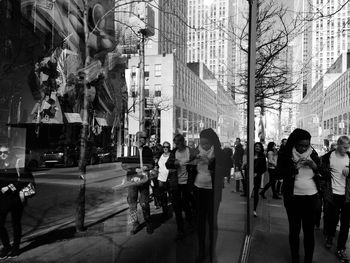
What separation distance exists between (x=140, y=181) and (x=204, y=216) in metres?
1.13

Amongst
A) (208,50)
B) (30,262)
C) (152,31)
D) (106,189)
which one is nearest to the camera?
(30,262)

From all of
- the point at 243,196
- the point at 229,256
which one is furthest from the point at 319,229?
the point at 229,256

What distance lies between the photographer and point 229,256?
10.9ft

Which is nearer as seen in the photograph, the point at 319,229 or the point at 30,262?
the point at 30,262

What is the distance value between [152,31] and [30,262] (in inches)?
53.0

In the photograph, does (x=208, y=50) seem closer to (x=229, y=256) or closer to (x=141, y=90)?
(x=141, y=90)

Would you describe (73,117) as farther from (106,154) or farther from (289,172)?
(289,172)

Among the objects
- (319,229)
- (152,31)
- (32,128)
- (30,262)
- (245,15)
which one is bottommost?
(319,229)

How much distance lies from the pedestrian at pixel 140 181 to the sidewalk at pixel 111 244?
6 cm

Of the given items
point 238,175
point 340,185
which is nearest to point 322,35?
point 340,185

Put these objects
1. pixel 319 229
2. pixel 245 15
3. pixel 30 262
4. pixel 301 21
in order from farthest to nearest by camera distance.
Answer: pixel 301 21 → pixel 319 229 → pixel 245 15 → pixel 30 262

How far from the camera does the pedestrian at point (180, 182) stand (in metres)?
2.09

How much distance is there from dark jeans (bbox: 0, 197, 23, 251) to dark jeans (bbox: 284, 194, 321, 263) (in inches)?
133

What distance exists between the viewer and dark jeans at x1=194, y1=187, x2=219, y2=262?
100 inches
